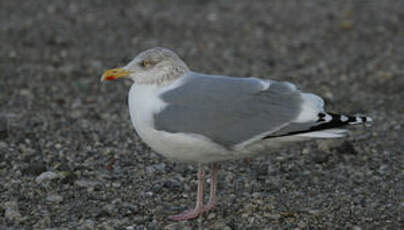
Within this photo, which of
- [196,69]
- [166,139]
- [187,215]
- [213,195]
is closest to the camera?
[166,139]

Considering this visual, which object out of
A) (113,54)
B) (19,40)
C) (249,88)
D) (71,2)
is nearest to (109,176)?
(249,88)

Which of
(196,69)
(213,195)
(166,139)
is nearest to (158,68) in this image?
(166,139)

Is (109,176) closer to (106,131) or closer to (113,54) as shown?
(106,131)

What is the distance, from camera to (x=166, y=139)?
13.1ft

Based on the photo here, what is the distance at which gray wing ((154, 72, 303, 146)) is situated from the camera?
158 inches

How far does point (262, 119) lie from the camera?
4070 millimetres

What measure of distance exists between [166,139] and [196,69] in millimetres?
4339

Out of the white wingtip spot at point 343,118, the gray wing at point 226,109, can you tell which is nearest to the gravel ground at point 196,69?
the gray wing at point 226,109

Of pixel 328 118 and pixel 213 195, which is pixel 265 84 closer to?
pixel 328 118

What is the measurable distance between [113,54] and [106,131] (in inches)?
105

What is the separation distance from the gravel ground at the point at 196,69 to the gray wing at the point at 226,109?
71cm

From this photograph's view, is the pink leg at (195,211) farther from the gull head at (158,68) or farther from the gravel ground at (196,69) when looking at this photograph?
the gull head at (158,68)

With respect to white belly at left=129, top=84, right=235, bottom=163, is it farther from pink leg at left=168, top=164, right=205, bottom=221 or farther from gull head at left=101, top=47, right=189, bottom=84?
pink leg at left=168, top=164, right=205, bottom=221

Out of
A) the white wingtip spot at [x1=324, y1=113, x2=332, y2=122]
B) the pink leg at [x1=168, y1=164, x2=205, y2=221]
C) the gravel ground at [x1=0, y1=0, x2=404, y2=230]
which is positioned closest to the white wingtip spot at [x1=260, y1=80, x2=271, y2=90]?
the white wingtip spot at [x1=324, y1=113, x2=332, y2=122]
